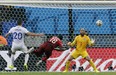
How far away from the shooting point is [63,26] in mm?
14094

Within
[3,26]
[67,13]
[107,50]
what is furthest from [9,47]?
[107,50]

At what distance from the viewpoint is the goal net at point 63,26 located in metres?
14.3

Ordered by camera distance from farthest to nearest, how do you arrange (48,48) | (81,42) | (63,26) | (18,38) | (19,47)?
1. (48,48)
2. (81,42)
3. (18,38)
4. (19,47)
5. (63,26)

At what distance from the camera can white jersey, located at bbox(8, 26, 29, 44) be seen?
567 inches

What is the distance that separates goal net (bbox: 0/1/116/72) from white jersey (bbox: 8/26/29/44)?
21 cm

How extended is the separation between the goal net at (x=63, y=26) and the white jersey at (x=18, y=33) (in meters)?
0.21

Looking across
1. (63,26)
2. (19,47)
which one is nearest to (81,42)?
(63,26)

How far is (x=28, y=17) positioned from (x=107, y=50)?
8.74 feet

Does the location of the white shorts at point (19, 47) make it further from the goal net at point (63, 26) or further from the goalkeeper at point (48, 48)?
the goalkeeper at point (48, 48)

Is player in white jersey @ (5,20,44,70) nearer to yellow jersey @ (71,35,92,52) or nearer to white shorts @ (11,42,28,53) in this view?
white shorts @ (11,42,28,53)

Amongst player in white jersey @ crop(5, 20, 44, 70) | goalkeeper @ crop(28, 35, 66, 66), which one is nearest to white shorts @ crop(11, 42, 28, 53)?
player in white jersey @ crop(5, 20, 44, 70)

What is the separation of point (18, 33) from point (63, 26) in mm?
1385

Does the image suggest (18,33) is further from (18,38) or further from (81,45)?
(81,45)

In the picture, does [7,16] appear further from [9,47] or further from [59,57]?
[59,57]
